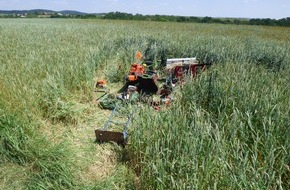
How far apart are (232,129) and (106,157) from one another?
1619 mm

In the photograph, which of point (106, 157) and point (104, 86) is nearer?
point (106, 157)

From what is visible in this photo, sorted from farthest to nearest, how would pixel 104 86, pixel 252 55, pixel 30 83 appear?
1. pixel 252 55
2. pixel 104 86
3. pixel 30 83

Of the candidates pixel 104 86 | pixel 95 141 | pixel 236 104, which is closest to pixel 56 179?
pixel 95 141

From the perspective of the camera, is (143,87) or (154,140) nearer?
(154,140)

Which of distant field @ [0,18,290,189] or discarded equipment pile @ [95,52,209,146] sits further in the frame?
discarded equipment pile @ [95,52,209,146]

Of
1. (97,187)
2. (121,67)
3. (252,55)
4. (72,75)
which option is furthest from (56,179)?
(252,55)

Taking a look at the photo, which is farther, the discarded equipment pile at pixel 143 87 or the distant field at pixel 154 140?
the discarded equipment pile at pixel 143 87

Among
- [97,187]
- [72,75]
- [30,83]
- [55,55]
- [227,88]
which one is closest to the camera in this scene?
[97,187]

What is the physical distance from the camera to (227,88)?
4031 mm

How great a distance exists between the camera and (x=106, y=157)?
3.49 m

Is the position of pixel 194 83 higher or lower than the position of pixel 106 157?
higher

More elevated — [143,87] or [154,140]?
[154,140]

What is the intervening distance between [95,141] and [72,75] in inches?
87.4

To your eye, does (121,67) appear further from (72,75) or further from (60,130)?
(60,130)
